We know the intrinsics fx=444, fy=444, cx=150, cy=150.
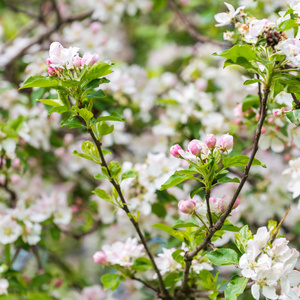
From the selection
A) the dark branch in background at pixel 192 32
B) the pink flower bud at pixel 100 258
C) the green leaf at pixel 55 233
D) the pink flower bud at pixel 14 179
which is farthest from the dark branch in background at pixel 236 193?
the pink flower bud at pixel 14 179

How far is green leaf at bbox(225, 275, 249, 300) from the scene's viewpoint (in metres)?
0.91

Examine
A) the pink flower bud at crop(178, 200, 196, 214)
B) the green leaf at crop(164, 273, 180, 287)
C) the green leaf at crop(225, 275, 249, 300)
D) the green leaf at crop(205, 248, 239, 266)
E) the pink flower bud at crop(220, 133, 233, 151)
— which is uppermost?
the pink flower bud at crop(220, 133, 233, 151)

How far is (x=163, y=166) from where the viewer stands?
4.94 ft

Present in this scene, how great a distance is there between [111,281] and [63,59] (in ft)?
2.02

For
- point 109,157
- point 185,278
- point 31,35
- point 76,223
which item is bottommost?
point 76,223

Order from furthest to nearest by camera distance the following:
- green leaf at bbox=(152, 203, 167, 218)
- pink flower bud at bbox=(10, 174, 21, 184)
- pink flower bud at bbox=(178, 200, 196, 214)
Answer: pink flower bud at bbox=(10, 174, 21, 184), green leaf at bbox=(152, 203, 167, 218), pink flower bud at bbox=(178, 200, 196, 214)

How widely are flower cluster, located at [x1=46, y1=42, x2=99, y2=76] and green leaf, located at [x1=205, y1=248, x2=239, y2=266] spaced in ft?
1.64

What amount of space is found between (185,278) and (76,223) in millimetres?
1361

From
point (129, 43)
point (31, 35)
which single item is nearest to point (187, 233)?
point (31, 35)

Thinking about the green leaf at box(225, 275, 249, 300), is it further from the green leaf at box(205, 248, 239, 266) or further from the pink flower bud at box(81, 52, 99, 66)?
the pink flower bud at box(81, 52, 99, 66)

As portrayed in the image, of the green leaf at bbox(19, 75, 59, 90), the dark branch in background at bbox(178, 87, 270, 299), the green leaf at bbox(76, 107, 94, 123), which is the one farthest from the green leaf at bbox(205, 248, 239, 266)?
the green leaf at bbox(19, 75, 59, 90)

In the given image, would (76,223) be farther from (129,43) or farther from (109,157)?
(129,43)

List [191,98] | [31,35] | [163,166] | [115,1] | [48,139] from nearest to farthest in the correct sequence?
[163,166] → [191,98] → [48,139] → [115,1] → [31,35]

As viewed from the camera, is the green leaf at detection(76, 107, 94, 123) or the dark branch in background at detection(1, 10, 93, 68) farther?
Result: the dark branch in background at detection(1, 10, 93, 68)
